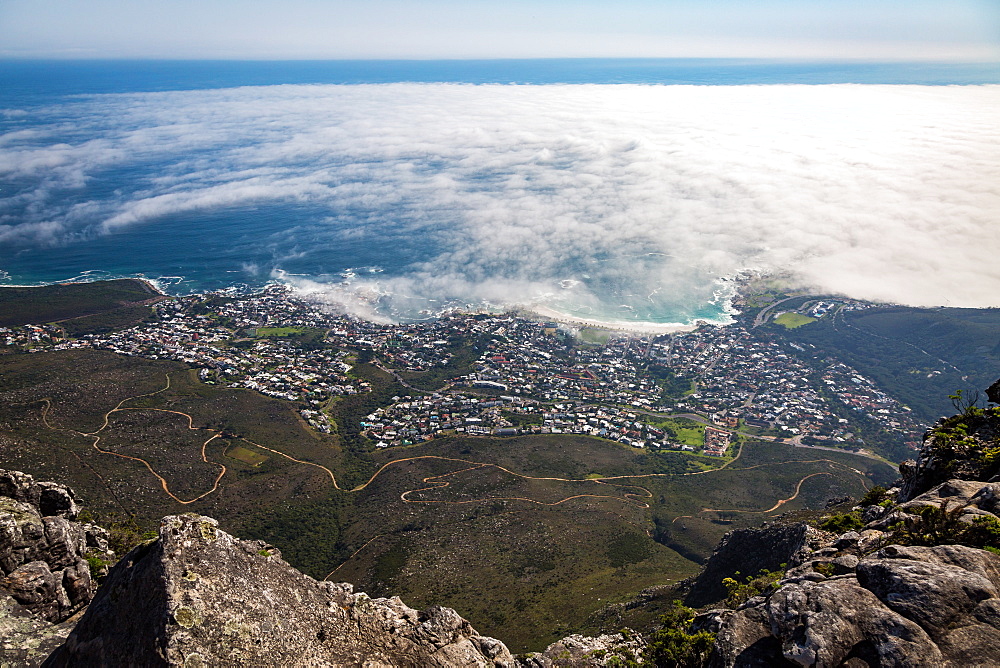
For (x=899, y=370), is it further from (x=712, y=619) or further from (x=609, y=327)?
(x=712, y=619)

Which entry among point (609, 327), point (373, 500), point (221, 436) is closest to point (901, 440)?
point (609, 327)

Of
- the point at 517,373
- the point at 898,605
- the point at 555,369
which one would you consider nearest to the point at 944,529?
the point at 898,605

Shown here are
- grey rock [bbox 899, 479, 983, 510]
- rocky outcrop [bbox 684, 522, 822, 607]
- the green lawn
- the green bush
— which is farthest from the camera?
the green lawn

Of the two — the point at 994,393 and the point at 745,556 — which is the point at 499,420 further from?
the point at 994,393

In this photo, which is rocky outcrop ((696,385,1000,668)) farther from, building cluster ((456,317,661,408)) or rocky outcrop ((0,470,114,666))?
building cluster ((456,317,661,408))

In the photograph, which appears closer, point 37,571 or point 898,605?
point 898,605

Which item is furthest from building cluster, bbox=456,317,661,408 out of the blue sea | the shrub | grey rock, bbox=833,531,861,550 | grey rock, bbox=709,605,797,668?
grey rock, bbox=709,605,797,668
